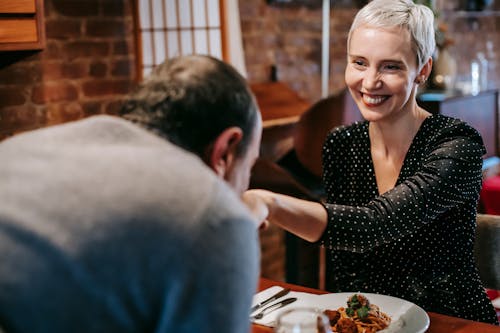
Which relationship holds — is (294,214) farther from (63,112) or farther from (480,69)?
(480,69)

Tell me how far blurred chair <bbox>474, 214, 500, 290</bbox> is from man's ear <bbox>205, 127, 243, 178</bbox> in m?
1.16

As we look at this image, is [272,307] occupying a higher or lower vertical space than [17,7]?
lower

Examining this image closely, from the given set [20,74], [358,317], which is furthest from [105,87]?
[358,317]

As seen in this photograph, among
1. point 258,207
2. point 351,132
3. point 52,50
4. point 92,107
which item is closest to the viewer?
point 258,207

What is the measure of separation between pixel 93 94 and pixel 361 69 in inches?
70.8

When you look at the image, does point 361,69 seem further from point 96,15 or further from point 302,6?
point 302,6

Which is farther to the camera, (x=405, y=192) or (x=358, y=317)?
(x=405, y=192)

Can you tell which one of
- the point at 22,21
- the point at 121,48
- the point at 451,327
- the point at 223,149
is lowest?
the point at 451,327

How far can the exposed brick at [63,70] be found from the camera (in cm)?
315

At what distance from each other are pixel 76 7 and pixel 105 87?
0.40 meters

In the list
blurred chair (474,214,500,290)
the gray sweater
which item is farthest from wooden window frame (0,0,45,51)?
the gray sweater

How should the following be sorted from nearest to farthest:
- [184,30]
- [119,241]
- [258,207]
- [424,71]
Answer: [119,241] < [258,207] < [424,71] < [184,30]

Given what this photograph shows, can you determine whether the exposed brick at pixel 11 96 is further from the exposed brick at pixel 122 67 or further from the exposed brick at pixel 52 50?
the exposed brick at pixel 122 67

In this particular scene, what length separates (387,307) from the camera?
64.0 inches
